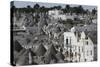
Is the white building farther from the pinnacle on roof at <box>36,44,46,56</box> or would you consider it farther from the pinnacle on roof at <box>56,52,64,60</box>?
the pinnacle on roof at <box>36,44,46,56</box>

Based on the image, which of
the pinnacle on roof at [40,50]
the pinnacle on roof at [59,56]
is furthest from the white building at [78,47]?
the pinnacle on roof at [40,50]

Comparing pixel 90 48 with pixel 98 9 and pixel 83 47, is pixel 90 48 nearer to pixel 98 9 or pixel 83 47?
pixel 83 47

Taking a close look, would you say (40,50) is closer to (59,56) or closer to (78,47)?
(59,56)

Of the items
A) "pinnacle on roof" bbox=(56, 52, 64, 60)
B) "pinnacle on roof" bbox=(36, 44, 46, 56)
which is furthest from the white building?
"pinnacle on roof" bbox=(36, 44, 46, 56)

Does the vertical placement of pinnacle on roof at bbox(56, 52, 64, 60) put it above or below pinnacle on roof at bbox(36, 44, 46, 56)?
below

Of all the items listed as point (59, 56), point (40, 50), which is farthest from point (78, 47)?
point (40, 50)

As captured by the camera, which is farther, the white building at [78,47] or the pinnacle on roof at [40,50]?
the white building at [78,47]

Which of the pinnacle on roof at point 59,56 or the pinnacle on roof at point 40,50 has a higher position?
the pinnacle on roof at point 40,50

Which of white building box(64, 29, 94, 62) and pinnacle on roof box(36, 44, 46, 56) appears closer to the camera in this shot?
pinnacle on roof box(36, 44, 46, 56)

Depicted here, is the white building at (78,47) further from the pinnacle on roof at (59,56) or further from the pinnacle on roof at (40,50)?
the pinnacle on roof at (40,50)
